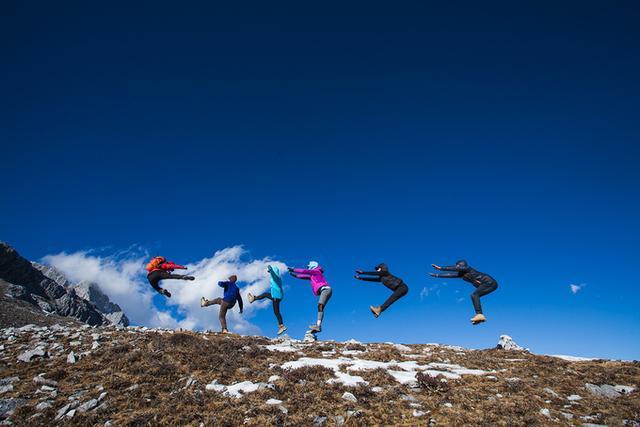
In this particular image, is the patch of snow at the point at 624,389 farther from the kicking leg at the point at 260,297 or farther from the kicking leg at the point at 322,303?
the kicking leg at the point at 260,297

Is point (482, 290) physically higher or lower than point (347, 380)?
higher

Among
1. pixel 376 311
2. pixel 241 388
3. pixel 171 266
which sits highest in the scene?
pixel 171 266

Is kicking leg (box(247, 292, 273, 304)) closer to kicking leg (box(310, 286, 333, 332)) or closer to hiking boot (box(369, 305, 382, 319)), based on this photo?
kicking leg (box(310, 286, 333, 332))

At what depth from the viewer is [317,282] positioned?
18.2 metres

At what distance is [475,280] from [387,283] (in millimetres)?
4161

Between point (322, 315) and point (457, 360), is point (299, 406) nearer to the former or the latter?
point (457, 360)

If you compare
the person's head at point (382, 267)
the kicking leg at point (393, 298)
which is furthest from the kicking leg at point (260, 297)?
the person's head at point (382, 267)

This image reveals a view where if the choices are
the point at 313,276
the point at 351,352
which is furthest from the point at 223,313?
the point at 351,352

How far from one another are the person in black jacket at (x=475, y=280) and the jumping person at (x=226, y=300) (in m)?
10.1

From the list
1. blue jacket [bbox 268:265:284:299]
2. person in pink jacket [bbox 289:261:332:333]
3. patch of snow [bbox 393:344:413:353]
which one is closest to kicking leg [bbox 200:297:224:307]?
blue jacket [bbox 268:265:284:299]

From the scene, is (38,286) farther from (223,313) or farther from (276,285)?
(276,285)

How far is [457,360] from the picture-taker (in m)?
12.2

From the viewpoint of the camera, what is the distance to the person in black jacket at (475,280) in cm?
1564

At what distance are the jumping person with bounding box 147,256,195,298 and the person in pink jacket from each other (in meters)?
5.82
